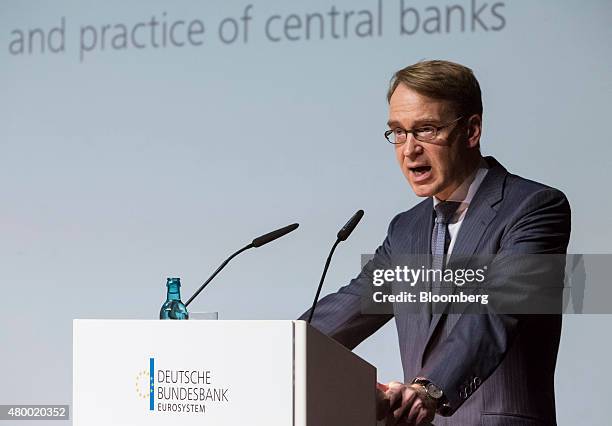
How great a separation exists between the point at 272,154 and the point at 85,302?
45.1 inches

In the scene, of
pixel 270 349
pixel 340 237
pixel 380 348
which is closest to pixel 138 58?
pixel 380 348

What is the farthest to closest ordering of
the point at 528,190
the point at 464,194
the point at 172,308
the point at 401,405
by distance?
the point at 464,194 < the point at 528,190 < the point at 172,308 < the point at 401,405

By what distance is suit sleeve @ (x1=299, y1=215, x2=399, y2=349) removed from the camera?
429 centimetres

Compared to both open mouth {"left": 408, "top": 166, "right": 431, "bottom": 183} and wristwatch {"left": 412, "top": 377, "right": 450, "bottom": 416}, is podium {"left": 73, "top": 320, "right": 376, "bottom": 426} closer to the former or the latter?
wristwatch {"left": 412, "top": 377, "right": 450, "bottom": 416}

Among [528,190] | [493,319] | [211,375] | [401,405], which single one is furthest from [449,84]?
[211,375]

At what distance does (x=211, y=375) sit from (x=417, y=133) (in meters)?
2.34

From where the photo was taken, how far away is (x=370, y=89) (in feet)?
14.6

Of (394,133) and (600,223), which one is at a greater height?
(394,133)

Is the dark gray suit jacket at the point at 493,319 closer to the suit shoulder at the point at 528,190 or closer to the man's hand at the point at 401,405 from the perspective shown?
the suit shoulder at the point at 528,190

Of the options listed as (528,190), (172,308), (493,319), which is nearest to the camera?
(172,308)

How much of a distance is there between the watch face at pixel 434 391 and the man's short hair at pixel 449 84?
5.47ft

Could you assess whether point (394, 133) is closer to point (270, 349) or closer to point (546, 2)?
point (546, 2)

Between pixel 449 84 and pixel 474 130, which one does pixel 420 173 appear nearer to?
pixel 474 130

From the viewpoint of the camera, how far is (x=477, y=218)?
4113 millimetres
